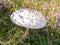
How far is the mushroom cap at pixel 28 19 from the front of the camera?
Result: 429 centimetres

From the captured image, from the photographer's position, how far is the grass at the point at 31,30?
180 inches

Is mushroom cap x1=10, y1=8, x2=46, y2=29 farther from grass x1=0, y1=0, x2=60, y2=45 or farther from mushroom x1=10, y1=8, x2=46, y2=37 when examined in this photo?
grass x1=0, y1=0, x2=60, y2=45

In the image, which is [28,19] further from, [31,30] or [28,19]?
[31,30]

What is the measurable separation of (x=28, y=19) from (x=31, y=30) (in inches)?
17.2

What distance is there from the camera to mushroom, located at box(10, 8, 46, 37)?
169 inches

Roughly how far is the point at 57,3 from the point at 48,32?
919mm

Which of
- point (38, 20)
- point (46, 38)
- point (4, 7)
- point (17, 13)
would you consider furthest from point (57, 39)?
point (4, 7)

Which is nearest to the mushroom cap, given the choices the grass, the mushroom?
the mushroom

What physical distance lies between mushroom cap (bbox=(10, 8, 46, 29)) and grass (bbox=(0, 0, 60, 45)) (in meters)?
0.32

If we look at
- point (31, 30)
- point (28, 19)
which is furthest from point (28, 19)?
point (31, 30)

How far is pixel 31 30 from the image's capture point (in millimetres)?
4848

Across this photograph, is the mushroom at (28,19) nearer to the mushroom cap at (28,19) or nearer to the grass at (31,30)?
the mushroom cap at (28,19)

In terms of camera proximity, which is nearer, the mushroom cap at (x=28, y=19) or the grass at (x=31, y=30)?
the mushroom cap at (x=28, y=19)

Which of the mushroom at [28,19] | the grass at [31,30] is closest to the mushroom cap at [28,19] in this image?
the mushroom at [28,19]
